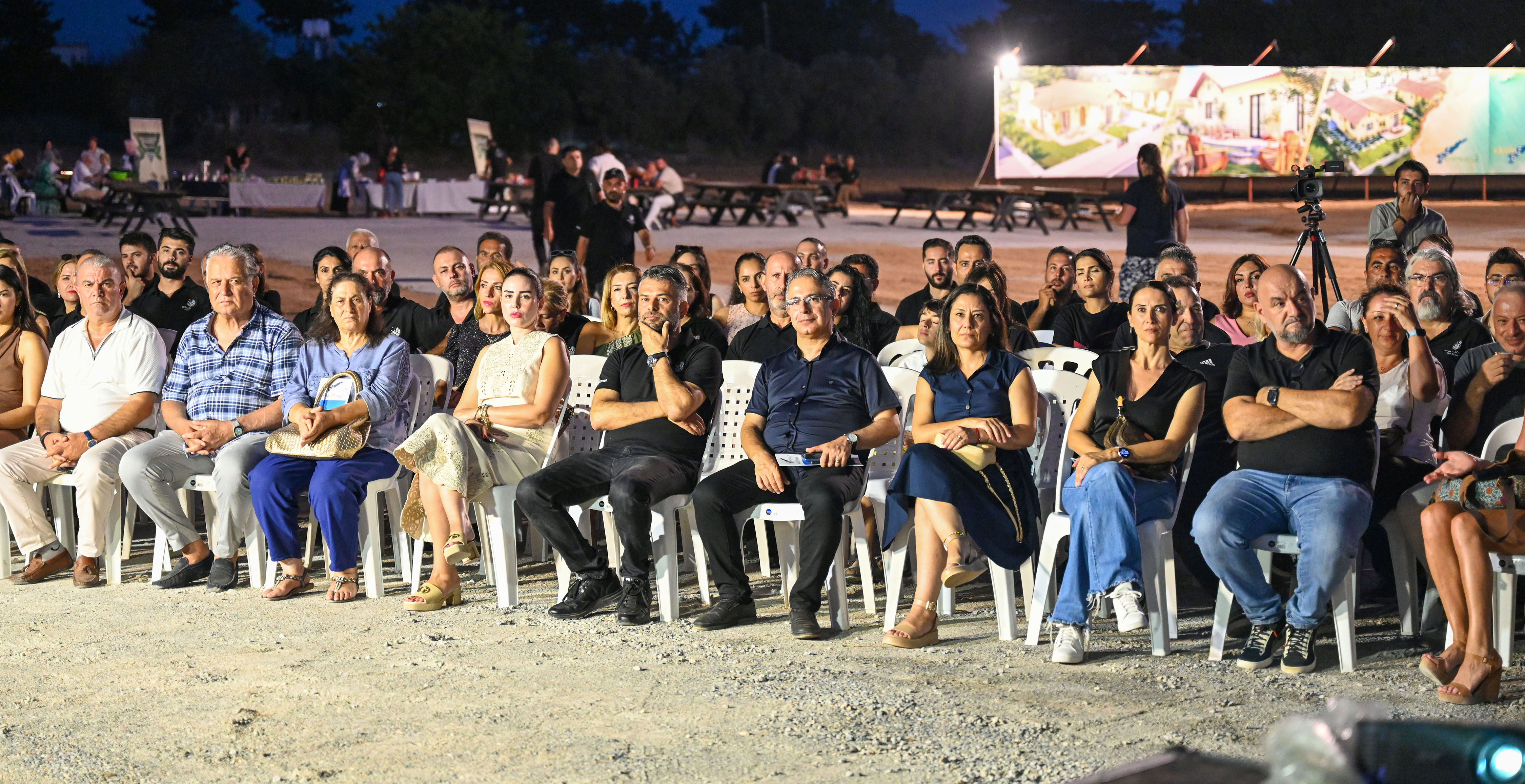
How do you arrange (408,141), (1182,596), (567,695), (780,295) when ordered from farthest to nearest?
1. (408,141)
2. (780,295)
3. (1182,596)
4. (567,695)

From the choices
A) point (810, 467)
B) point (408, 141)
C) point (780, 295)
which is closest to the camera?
point (810, 467)

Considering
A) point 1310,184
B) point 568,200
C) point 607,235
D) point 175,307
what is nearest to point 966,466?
point 175,307

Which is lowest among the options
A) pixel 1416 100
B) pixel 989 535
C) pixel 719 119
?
pixel 989 535

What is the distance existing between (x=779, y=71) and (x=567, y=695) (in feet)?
133

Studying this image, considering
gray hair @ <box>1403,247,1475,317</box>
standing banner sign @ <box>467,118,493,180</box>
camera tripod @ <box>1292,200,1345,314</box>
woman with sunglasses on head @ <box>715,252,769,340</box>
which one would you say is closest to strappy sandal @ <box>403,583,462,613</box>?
woman with sunglasses on head @ <box>715,252,769,340</box>

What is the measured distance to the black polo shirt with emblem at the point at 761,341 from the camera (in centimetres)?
570

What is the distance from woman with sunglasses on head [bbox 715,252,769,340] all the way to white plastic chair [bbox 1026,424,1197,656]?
2.25 meters

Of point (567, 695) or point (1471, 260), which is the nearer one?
point (567, 695)

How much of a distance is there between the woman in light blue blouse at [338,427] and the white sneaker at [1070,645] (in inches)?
96.2

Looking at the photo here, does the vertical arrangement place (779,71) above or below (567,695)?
above

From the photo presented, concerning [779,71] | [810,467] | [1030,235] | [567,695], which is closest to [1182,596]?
[810,467]

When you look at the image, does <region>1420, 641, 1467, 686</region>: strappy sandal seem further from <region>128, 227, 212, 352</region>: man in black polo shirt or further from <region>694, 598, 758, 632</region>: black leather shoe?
<region>128, 227, 212, 352</region>: man in black polo shirt

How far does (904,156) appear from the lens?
4150 centimetres

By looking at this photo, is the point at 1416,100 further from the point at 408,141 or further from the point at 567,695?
the point at 408,141
